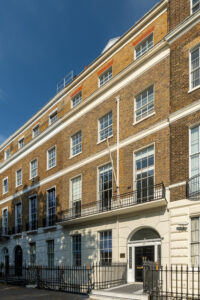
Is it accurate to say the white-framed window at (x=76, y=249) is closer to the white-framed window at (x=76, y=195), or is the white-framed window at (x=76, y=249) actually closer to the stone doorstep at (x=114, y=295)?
the white-framed window at (x=76, y=195)

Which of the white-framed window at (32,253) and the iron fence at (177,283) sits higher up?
the iron fence at (177,283)

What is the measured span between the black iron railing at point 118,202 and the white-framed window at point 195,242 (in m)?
2.08

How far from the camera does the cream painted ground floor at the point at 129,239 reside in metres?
15.8

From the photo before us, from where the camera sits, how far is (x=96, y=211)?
22000 millimetres

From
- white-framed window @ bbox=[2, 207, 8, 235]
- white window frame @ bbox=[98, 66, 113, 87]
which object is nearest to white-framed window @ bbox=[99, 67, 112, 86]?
white window frame @ bbox=[98, 66, 113, 87]

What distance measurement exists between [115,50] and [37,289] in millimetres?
14419

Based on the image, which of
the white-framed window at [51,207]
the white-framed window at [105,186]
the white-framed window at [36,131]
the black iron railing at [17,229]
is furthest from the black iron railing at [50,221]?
the white-framed window at [36,131]

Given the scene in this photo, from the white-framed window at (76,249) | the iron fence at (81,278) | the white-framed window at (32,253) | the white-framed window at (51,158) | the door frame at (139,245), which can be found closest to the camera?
the door frame at (139,245)

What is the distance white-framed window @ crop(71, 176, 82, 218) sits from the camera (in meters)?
24.4

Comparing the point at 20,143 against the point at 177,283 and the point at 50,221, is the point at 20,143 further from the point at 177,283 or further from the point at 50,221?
the point at 177,283

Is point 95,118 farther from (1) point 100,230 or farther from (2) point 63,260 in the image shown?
(2) point 63,260

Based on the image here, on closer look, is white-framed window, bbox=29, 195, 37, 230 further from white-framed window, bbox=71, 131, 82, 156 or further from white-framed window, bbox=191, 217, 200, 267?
white-framed window, bbox=191, 217, 200, 267

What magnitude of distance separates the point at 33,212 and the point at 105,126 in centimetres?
1187

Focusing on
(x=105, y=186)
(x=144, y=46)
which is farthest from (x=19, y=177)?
(x=144, y=46)
